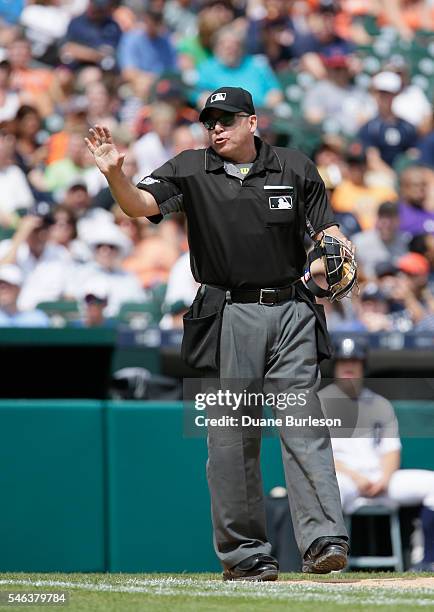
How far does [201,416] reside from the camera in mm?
6891

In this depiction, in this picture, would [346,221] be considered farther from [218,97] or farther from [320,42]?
[218,97]

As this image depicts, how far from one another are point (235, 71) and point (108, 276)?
13.1 feet

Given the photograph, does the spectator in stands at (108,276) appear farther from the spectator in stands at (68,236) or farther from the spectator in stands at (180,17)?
the spectator in stands at (180,17)

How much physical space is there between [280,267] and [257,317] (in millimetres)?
223

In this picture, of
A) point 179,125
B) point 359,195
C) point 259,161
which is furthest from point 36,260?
point 259,161

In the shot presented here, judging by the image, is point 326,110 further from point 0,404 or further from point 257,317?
point 257,317

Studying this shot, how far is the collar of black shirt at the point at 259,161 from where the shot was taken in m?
4.98

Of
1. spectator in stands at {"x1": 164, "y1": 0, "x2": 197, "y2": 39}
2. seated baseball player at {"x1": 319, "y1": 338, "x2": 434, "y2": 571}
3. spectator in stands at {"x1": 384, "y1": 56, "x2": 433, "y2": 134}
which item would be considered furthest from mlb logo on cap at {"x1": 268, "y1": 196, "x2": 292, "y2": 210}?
spectator in stands at {"x1": 164, "y1": 0, "x2": 197, "y2": 39}

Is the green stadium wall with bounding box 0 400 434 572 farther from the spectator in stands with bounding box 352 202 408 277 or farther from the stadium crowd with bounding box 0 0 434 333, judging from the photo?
the spectator in stands with bounding box 352 202 408 277

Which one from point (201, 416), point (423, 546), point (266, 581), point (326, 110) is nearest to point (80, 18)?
point (326, 110)

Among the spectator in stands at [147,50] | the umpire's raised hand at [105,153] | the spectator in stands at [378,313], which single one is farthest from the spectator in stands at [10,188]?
the umpire's raised hand at [105,153]

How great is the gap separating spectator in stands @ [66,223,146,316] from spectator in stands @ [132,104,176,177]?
4.66 feet

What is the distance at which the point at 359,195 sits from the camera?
12.0 metres

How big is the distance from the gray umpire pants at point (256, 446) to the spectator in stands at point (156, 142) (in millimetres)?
6579
